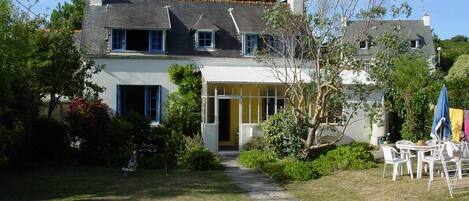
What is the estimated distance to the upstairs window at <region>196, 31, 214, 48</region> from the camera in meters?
27.6

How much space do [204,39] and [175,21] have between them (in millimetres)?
2067

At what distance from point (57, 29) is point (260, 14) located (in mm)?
11214

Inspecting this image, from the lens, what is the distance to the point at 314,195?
13.9 meters

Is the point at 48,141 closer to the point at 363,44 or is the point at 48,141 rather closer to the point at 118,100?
the point at 118,100

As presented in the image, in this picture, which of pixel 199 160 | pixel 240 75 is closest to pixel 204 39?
pixel 240 75

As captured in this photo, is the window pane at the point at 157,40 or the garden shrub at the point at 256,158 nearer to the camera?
the garden shrub at the point at 256,158

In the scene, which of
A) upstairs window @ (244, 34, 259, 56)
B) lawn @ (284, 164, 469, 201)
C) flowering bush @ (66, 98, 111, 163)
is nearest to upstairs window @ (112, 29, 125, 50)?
upstairs window @ (244, 34, 259, 56)

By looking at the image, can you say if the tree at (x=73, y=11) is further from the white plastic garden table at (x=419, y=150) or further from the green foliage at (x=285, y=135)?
the white plastic garden table at (x=419, y=150)

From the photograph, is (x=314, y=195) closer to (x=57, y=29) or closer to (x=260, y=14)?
(x=57, y=29)

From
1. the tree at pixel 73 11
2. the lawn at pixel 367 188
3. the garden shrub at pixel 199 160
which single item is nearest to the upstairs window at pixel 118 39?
the garden shrub at pixel 199 160

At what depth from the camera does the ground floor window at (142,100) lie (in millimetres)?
26656

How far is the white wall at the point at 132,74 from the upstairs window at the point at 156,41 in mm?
627

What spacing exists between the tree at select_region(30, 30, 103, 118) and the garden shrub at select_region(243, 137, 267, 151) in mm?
6737

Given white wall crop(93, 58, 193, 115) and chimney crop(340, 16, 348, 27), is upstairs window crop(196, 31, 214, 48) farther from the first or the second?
chimney crop(340, 16, 348, 27)
